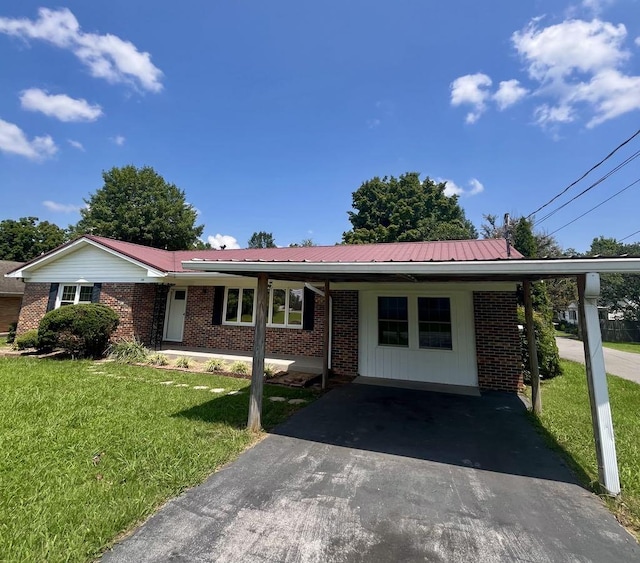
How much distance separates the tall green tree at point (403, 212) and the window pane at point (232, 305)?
22051 millimetres

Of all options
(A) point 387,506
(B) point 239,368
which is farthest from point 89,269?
(A) point 387,506

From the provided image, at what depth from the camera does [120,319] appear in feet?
36.4

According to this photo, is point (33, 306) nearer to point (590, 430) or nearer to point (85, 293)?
point (85, 293)

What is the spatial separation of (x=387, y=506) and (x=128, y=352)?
9961 mm

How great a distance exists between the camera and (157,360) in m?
9.68

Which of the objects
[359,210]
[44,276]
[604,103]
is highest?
[359,210]

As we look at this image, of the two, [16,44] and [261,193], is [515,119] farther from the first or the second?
[16,44]

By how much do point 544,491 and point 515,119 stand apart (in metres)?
10.6

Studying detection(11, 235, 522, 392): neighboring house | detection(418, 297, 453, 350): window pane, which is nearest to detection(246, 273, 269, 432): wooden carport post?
detection(11, 235, 522, 392): neighboring house

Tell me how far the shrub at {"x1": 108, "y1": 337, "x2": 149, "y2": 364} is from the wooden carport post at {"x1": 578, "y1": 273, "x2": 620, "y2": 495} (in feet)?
35.1

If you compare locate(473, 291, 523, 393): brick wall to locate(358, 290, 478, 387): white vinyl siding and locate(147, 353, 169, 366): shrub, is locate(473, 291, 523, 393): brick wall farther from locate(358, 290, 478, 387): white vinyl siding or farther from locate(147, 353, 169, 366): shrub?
locate(147, 353, 169, 366): shrub

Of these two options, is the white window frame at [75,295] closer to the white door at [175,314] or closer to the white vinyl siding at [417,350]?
the white door at [175,314]

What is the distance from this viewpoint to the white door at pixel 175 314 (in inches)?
476

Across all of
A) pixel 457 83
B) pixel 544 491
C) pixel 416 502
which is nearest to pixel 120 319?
pixel 416 502
